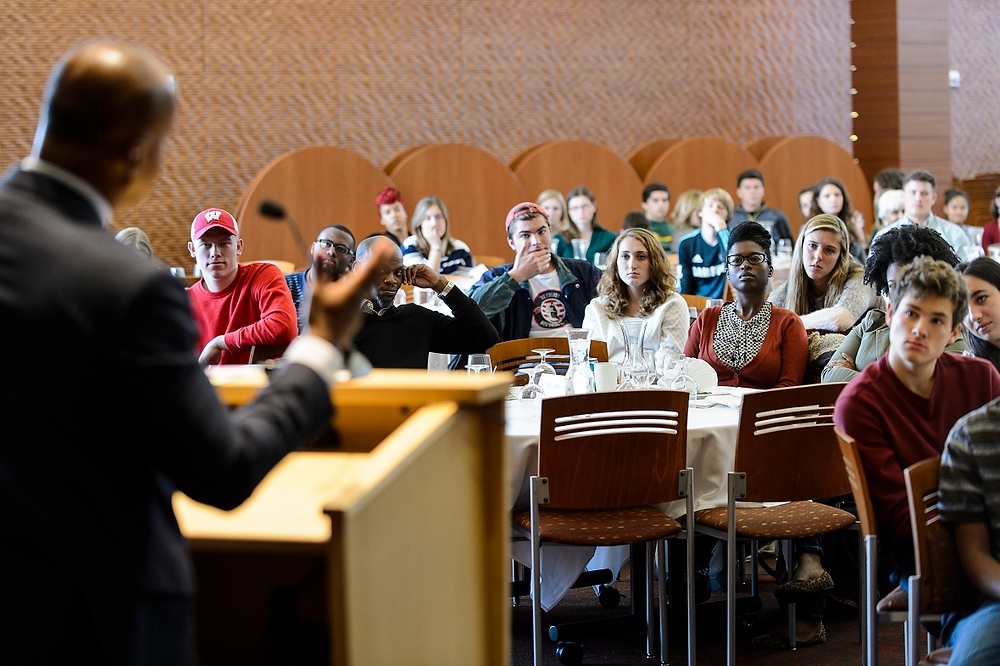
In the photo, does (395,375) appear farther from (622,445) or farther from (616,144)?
(616,144)

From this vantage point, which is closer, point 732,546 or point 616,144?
point 732,546

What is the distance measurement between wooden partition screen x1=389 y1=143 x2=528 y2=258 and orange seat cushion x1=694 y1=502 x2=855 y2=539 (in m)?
6.25

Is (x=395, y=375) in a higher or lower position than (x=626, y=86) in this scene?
lower

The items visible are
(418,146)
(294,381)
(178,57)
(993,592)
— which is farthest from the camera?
(418,146)

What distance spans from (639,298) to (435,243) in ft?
10.8

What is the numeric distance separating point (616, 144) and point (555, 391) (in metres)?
7.19

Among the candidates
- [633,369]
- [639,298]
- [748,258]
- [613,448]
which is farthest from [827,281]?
[613,448]

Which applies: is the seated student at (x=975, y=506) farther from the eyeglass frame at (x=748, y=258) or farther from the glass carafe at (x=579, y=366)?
the eyeglass frame at (x=748, y=258)

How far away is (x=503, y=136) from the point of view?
34.2ft

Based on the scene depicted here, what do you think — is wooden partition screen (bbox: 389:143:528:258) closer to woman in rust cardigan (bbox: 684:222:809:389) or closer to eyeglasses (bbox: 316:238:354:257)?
eyeglasses (bbox: 316:238:354:257)

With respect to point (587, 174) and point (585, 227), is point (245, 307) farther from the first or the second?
point (587, 174)

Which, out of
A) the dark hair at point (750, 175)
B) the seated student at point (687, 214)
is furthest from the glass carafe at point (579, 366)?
the dark hair at point (750, 175)

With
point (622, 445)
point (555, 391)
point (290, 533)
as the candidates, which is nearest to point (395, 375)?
point (290, 533)

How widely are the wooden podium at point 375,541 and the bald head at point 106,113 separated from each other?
0.47m
